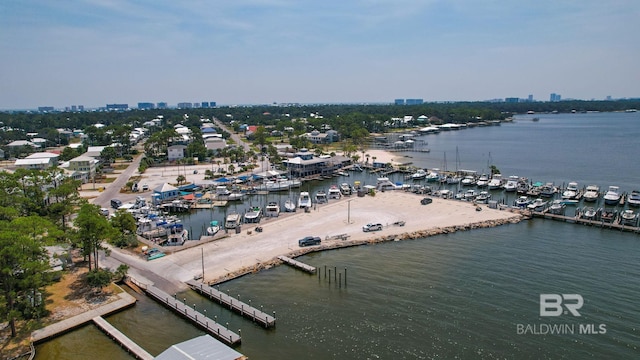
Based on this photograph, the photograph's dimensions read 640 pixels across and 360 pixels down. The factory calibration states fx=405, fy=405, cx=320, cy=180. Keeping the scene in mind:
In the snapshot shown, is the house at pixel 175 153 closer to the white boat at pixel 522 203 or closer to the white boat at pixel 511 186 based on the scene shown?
the white boat at pixel 511 186

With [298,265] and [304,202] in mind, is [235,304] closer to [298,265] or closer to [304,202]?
[298,265]

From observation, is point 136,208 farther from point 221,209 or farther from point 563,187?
point 563,187

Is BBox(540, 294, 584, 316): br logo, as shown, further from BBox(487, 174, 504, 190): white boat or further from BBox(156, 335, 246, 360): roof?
BBox(487, 174, 504, 190): white boat

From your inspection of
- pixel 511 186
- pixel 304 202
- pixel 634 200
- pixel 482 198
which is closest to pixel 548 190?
pixel 511 186

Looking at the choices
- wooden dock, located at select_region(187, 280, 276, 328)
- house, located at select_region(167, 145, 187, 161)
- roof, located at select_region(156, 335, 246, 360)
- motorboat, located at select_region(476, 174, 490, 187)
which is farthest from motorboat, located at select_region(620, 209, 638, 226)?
house, located at select_region(167, 145, 187, 161)

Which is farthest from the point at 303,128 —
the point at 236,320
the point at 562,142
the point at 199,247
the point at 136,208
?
the point at 236,320

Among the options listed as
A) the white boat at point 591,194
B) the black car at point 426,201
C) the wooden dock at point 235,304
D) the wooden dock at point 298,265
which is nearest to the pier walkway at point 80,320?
the wooden dock at point 235,304
